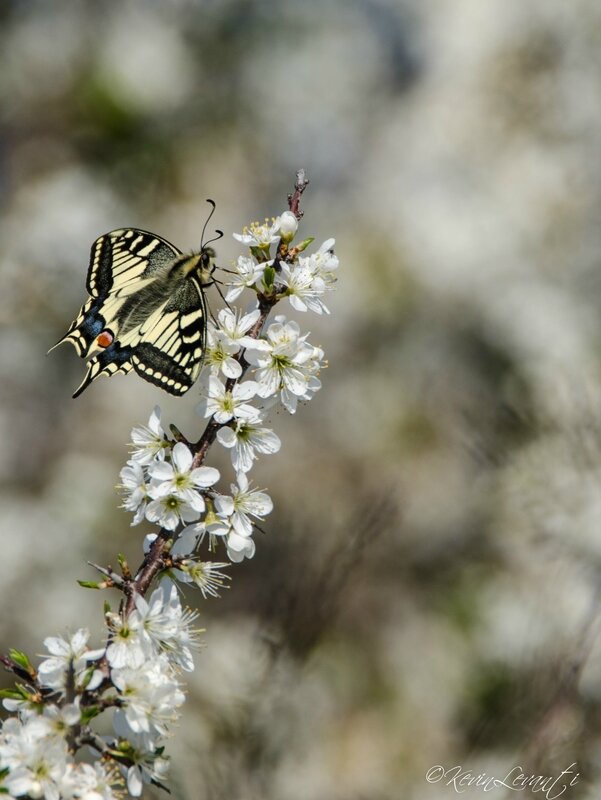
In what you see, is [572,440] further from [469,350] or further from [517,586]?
[469,350]

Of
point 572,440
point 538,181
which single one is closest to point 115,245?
point 572,440

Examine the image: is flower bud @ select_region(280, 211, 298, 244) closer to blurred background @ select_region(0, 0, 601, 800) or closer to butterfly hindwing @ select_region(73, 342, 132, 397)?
A: butterfly hindwing @ select_region(73, 342, 132, 397)

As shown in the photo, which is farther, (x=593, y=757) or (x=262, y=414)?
(x=593, y=757)

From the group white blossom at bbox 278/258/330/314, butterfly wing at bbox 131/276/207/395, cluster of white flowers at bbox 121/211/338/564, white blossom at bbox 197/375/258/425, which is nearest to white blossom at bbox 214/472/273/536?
cluster of white flowers at bbox 121/211/338/564

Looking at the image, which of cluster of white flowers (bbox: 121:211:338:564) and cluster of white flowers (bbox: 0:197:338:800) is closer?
cluster of white flowers (bbox: 0:197:338:800)

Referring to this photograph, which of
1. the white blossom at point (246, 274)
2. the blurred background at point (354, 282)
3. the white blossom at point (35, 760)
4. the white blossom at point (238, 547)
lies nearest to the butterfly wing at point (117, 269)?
the white blossom at point (246, 274)

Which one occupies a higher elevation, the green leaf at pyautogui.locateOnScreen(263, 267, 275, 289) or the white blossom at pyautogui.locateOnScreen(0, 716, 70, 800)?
the green leaf at pyautogui.locateOnScreen(263, 267, 275, 289)

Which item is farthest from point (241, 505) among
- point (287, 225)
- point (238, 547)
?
point (287, 225)

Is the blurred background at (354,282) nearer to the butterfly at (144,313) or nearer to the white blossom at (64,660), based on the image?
the butterfly at (144,313)
